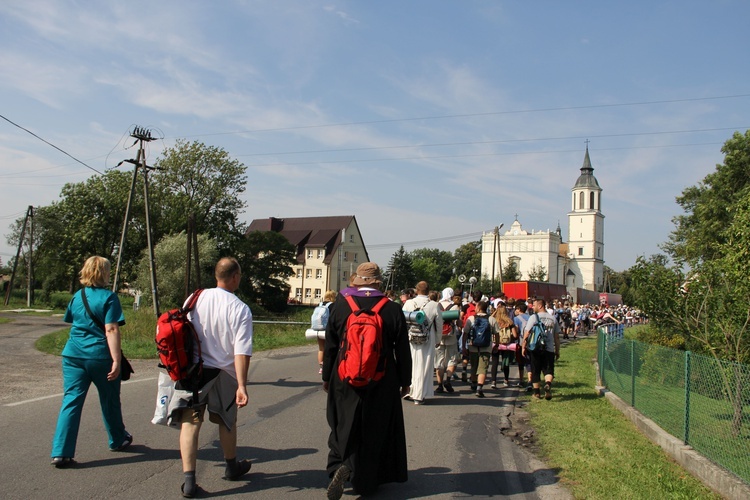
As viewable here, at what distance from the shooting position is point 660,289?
1050 cm

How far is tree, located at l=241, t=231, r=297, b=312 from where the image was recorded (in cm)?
6406

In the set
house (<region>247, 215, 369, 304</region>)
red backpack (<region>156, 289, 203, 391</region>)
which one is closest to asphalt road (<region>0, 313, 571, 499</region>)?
red backpack (<region>156, 289, 203, 391</region>)

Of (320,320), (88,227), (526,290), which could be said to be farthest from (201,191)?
(320,320)

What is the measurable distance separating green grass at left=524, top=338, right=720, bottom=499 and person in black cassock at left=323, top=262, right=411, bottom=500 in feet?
5.77

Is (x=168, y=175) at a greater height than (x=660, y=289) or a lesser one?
greater

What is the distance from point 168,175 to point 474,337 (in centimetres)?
4967

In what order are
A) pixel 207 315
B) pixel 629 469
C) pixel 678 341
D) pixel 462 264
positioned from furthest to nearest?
pixel 462 264
pixel 678 341
pixel 629 469
pixel 207 315

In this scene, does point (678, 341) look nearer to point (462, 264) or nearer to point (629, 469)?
point (629, 469)

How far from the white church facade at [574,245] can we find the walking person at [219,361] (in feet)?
422

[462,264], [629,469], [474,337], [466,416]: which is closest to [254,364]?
[474,337]

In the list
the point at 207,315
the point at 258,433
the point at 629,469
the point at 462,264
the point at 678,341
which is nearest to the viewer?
the point at 207,315

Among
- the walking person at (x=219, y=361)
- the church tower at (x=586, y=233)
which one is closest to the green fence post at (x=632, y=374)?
the walking person at (x=219, y=361)

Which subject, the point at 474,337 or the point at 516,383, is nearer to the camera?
the point at 474,337

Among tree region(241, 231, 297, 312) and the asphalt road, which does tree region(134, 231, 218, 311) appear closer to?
tree region(241, 231, 297, 312)
